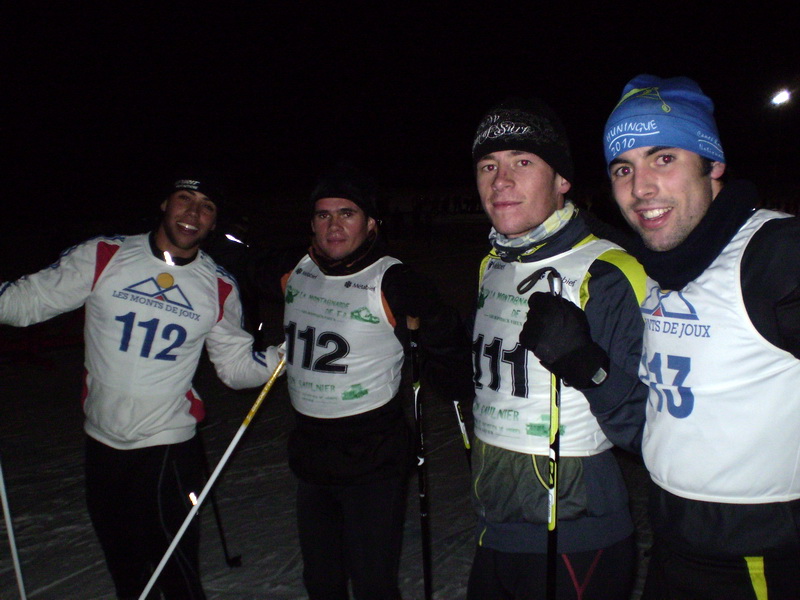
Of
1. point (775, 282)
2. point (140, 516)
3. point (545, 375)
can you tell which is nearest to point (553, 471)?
point (545, 375)

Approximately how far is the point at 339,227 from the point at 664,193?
4.84 ft

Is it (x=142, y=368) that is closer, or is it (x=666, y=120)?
(x=666, y=120)

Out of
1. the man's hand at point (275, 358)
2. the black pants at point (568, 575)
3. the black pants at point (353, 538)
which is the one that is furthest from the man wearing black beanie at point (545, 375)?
the man's hand at point (275, 358)

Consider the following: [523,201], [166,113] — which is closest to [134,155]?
[166,113]

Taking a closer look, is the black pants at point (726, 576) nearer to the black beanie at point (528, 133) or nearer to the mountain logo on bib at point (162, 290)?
the black beanie at point (528, 133)

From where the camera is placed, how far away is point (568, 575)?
191 cm

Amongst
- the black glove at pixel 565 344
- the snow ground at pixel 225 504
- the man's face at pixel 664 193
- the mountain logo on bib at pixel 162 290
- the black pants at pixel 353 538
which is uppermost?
the man's face at pixel 664 193

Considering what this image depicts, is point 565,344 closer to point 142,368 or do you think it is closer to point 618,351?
point 618,351

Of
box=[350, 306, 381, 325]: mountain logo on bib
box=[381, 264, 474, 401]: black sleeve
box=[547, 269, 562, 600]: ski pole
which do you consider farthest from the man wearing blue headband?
box=[350, 306, 381, 325]: mountain logo on bib

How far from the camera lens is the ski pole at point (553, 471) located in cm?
189

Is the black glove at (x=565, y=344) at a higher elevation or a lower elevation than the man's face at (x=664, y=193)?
lower

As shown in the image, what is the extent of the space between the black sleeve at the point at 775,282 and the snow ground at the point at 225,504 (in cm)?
238

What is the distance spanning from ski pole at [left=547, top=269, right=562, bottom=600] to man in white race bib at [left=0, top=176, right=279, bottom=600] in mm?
1708

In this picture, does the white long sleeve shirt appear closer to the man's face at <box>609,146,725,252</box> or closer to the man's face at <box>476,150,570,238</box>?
the man's face at <box>476,150,570,238</box>
